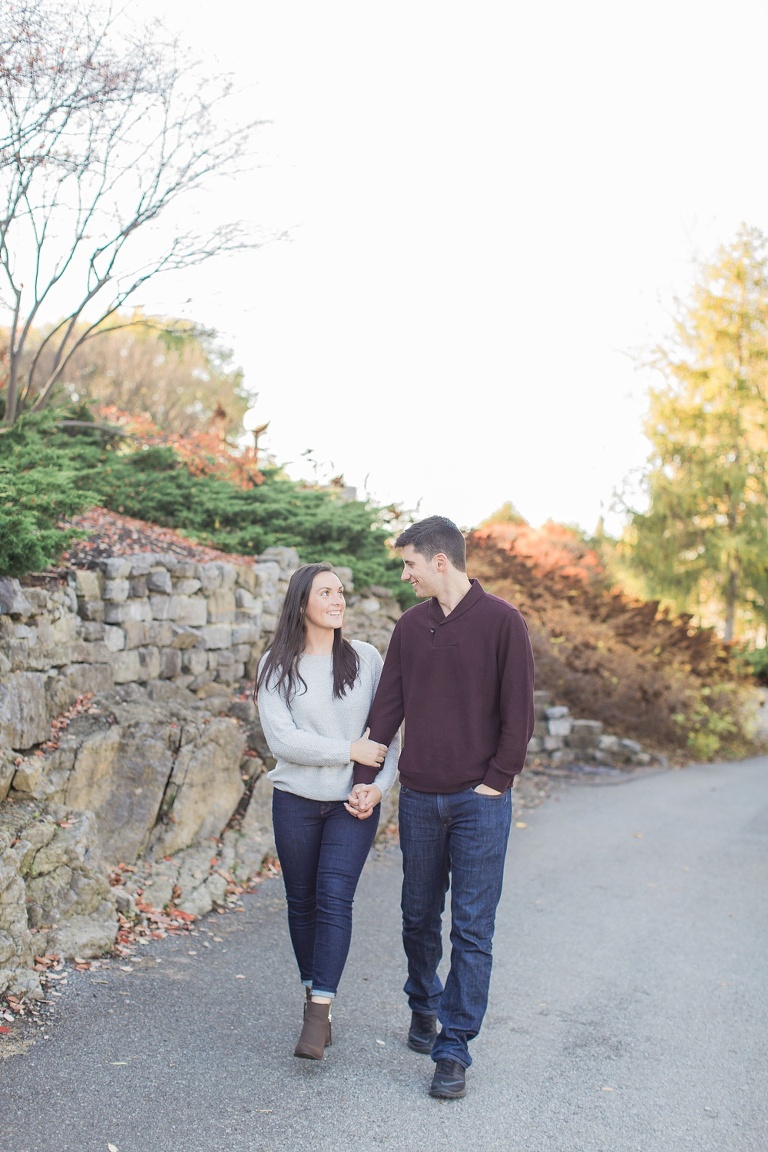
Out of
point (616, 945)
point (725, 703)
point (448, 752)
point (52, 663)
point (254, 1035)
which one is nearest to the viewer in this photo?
point (448, 752)

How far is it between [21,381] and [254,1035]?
28.4 feet

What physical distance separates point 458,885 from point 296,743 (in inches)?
30.5

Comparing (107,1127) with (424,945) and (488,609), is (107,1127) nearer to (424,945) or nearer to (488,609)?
(424,945)

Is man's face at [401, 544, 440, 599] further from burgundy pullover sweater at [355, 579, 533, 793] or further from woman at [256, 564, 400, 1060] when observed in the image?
woman at [256, 564, 400, 1060]

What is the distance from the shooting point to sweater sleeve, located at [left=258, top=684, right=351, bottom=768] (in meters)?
3.66

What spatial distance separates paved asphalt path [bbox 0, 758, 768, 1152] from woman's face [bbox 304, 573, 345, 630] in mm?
1619

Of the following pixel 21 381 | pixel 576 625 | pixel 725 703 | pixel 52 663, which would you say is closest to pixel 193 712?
pixel 52 663

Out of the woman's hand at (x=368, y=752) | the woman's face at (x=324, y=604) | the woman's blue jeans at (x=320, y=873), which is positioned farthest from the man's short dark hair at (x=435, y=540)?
the woman's blue jeans at (x=320, y=873)

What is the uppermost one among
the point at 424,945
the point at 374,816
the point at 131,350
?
the point at 131,350

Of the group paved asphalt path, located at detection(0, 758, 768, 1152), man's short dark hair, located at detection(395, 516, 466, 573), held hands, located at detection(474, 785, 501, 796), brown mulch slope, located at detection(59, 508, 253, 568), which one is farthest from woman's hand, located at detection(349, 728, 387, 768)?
brown mulch slope, located at detection(59, 508, 253, 568)

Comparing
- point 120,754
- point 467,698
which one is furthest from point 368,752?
point 120,754

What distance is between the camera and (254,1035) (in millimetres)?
3883

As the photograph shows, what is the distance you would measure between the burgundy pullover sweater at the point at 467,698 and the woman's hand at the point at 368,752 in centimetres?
6

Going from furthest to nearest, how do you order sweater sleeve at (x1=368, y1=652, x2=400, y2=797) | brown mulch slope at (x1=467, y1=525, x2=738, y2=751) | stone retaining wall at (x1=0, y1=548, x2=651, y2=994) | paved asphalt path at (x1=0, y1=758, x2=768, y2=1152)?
brown mulch slope at (x1=467, y1=525, x2=738, y2=751)
stone retaining wall at (x1=0, y1=548, x2=651, y2=994)
sweater sleeve at (x1=368, y1=652, x2=400, y2=797)
paved asphalt path at (x1=0, y1=758, x2=768, y2=1152)
